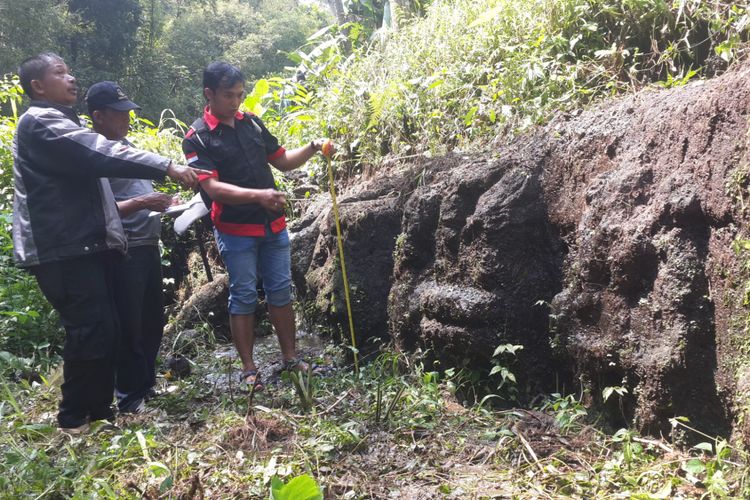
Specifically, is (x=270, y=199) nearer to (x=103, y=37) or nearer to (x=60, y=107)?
(x=60, y=107)

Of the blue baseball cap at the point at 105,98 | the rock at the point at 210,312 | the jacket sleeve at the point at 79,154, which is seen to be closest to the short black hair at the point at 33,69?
the jacket sleeve at the point at 79,154

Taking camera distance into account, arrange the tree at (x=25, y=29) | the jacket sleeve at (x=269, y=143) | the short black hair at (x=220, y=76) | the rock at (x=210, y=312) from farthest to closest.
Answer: the tree at (x=25, y=29) < the rock at (x=210, y=312) < the jacket sleeve at (x=269, y=143) < the short black hair at (x=220, y=76)

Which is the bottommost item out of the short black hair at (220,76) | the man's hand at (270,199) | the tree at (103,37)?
the man's hand at (270,199)

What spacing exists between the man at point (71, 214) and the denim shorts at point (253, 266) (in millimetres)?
619

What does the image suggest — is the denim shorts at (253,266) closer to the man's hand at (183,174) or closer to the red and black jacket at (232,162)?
the red and black jacket at (232,162)

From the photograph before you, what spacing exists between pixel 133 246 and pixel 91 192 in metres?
0.63

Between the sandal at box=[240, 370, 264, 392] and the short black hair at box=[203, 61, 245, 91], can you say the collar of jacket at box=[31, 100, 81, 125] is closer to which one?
the short black hair at box=[203, 61, 245, 91]

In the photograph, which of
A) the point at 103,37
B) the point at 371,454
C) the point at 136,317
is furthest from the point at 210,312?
the point at 103,37

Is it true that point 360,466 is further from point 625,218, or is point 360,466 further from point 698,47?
point 698,47

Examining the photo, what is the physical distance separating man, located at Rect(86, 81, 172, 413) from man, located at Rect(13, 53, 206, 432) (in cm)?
33

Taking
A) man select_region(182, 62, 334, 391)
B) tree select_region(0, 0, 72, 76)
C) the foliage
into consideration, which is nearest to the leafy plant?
man select_region(182, 62, 334, 391)

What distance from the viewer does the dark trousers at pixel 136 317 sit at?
389cm

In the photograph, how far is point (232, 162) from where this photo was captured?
385cm

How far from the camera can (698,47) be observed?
13.7ft
